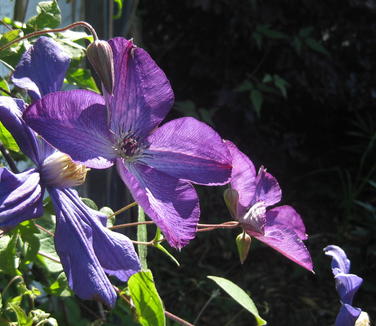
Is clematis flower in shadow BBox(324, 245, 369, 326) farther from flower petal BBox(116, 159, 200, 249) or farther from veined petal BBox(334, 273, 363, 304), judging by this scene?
flower petal BBox(116, 159, 200, 249)

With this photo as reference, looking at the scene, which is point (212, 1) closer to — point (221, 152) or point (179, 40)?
point (179, 40)

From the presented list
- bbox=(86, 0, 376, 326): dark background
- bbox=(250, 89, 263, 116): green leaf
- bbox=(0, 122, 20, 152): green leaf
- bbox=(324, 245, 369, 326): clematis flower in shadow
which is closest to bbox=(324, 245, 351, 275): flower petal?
bbox=(324, 245, 369, 326): clematis flower in shadow

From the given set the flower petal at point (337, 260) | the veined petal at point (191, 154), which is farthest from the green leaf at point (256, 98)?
the veined petal at point (191, 154)

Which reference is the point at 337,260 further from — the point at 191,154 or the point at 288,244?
the point at 191,154

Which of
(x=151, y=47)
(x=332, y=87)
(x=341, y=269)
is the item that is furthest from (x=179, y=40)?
(x=341, y=269)

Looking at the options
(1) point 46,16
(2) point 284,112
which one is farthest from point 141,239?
(2) point 284,112

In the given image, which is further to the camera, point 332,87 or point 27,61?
point 332,87

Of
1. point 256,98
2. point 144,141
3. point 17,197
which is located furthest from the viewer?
point 256,98
